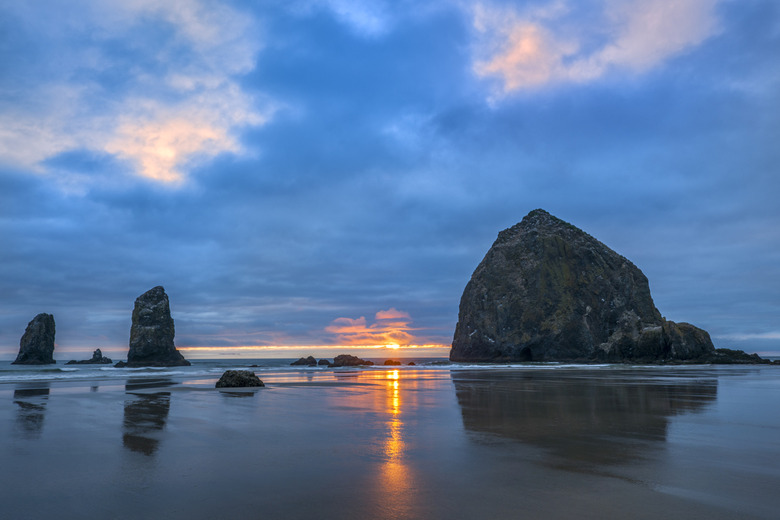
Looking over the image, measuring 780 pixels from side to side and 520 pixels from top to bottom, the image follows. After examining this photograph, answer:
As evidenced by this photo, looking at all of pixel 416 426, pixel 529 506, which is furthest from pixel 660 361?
pixel 529 506

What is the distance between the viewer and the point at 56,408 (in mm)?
13461

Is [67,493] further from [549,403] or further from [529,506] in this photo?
[549,403]

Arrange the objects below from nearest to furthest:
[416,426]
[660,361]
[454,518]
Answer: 1. [454,518]
2. [416,426]
3. [660,361]

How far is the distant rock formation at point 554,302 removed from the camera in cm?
8569

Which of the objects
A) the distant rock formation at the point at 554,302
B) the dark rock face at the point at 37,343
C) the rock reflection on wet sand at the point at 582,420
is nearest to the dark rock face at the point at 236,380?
the rock reflection on wet sand at the point at 582,420

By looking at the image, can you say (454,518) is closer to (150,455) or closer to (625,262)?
(150,455)

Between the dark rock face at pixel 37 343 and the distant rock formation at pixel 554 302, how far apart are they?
91.8 m

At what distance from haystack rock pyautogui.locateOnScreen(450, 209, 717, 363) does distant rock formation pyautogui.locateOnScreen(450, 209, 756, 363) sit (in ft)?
0.54

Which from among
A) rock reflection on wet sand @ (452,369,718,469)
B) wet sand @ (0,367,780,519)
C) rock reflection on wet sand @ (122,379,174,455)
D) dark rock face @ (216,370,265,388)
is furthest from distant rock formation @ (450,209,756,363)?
rock reflection on wet sand @ (122,379,174,455)

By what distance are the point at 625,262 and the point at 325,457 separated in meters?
106

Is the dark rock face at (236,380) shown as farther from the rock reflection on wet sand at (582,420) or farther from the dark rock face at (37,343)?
the dark rock face at (37,343)

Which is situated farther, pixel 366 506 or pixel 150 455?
pixel 150 455

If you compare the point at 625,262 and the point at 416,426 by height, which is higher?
the point at 625,262

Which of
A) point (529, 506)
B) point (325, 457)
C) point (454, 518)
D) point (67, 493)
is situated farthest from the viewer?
point (325, 457)
